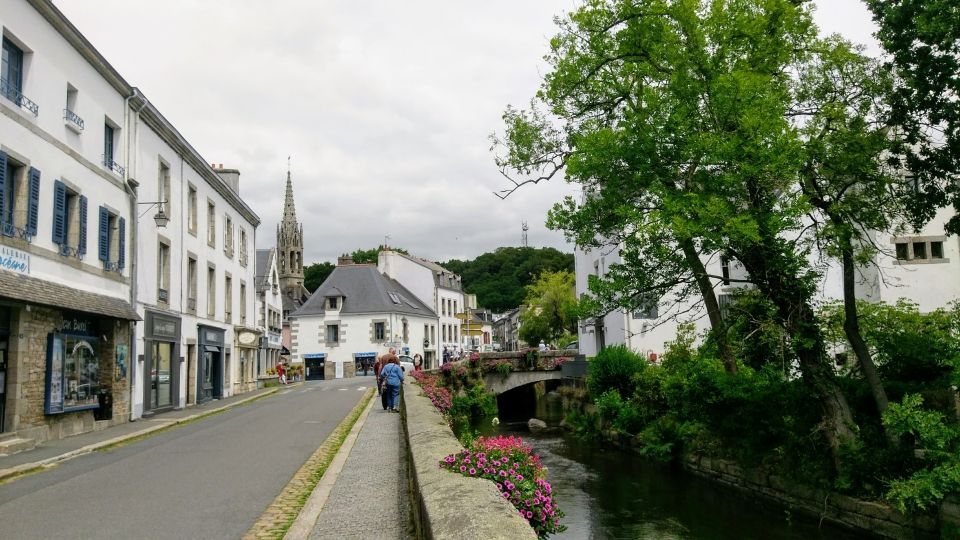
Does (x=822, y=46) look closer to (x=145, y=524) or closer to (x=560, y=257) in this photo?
(x=145, y=524)

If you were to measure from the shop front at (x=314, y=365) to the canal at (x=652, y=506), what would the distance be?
36.2 m

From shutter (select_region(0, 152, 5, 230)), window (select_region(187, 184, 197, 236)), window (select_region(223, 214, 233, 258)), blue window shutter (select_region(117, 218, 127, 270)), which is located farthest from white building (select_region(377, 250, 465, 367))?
shutter (select_region(0, 152, 5, 230))

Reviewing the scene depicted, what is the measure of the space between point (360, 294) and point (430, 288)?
8.75 m

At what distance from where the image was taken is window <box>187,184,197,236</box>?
24.3 metres

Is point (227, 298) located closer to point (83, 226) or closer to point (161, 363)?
point (161, 363)

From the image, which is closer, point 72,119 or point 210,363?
point 72,119

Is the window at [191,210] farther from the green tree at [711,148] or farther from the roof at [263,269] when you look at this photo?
the roof at [263,269]

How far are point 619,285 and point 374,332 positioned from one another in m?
42.8

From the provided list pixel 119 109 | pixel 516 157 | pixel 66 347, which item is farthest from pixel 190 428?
pixel 516 157

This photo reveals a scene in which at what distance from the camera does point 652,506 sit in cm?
1494

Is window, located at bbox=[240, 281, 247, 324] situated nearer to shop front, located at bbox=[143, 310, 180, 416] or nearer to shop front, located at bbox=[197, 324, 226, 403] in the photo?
shop front, located at bbox=[197, 324, 226, 403]

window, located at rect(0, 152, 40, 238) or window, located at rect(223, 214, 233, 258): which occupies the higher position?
window, located at rect(223, 214, 233, 258)

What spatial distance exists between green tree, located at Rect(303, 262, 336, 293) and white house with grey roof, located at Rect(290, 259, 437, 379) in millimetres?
38890

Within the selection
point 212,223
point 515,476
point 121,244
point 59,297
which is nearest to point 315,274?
point 212,223
